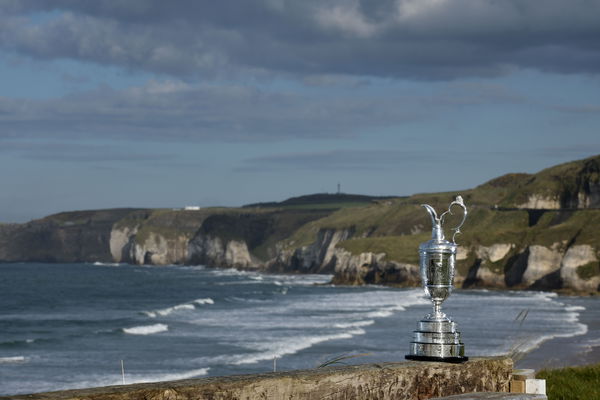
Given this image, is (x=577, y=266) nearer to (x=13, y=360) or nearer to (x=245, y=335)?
(x=245, y=335)

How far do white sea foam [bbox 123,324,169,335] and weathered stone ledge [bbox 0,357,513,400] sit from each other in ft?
129

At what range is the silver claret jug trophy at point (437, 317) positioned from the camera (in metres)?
7.61

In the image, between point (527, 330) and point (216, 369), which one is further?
point (527, 330)

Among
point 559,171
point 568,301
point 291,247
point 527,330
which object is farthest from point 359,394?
point 291,247

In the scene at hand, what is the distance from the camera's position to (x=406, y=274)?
10356 centimetres

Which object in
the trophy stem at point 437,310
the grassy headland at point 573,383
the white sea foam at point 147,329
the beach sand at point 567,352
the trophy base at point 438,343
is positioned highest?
the trophy stem at point 437,310

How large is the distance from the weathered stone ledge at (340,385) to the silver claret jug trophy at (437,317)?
149 millimetres

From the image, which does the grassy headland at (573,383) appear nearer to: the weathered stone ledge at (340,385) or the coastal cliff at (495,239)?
the weathered stone ledge at (340,385)

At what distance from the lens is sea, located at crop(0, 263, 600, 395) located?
29703 mm

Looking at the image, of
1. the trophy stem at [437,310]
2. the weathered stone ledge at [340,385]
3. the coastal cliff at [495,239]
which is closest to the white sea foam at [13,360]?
the trophy stem at [437,310]

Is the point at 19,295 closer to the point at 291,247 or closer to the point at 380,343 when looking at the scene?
the point at 380,343

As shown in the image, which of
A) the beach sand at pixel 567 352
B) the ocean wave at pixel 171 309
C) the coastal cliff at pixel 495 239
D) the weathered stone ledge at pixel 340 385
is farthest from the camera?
the coastal cliff at pixel 495 239

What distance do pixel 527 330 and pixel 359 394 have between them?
117ft

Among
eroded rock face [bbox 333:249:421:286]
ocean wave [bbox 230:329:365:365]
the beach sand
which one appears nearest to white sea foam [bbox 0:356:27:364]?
ocean wave [bbox 230:329:365:365]
